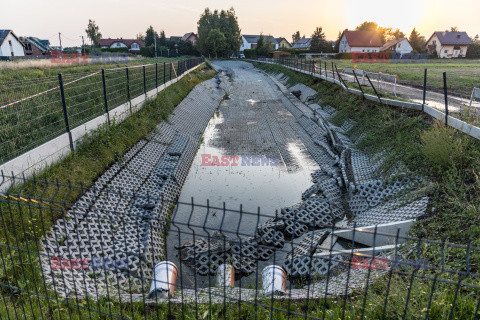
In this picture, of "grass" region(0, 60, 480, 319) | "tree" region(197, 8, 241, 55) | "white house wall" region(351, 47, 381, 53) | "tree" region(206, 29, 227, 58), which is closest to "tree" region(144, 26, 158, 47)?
"tree" region(197, 8, 241, 55)

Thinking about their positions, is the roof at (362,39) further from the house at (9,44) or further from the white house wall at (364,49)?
the house at (9,44)

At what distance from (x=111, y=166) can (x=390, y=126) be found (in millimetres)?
8672

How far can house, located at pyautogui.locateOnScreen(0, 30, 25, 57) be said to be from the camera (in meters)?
61.9

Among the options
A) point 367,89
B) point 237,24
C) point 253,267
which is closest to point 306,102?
point 367,89

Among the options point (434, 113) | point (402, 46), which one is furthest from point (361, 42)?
point (434, 113)

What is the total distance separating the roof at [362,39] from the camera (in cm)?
8194

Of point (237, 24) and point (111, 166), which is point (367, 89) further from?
point (237, 24)

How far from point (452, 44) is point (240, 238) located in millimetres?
85193

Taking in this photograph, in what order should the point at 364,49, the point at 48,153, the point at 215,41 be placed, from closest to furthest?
the point at 48,153 → the point at 215,41 → the point at 364,49

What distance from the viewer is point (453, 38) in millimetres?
72000

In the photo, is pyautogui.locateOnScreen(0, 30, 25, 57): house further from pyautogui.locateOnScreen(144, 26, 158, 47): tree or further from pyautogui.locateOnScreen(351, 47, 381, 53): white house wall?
pyautogui.locateOnScreen(351, 47, 381, 53): white house wall

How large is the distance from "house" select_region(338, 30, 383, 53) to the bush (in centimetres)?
8027

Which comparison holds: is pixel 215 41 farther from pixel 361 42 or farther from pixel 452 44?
pixel 452 44

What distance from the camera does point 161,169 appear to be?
1062 cm
